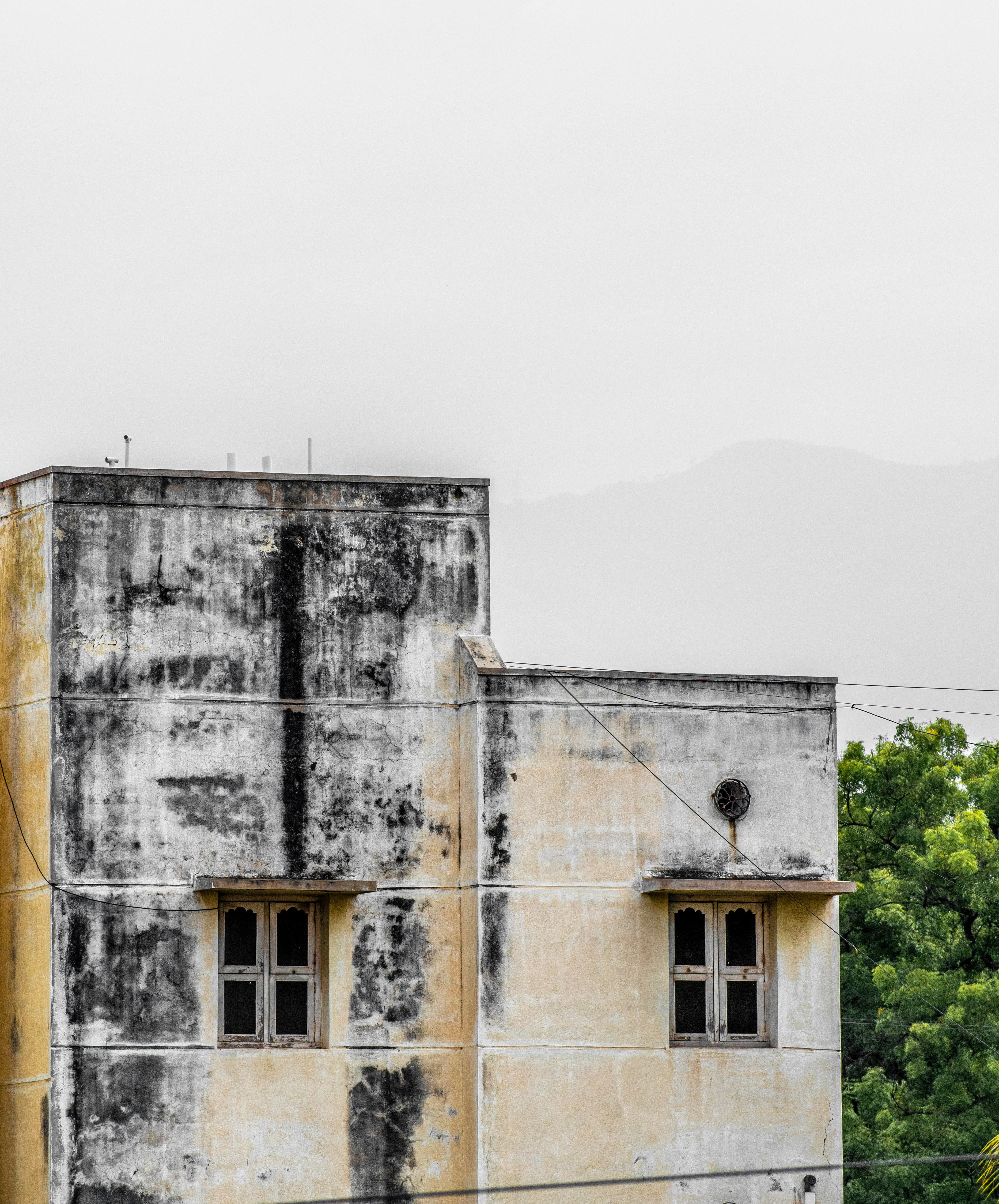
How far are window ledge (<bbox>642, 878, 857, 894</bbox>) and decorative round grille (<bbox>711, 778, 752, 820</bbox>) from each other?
0.67m

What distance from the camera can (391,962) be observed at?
21406mm

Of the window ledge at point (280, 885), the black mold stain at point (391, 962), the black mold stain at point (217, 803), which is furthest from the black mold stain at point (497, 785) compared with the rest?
the black mold stain at point (217, 803)

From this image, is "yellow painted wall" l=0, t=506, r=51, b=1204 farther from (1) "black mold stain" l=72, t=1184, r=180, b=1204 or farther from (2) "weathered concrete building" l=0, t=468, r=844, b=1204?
(1) "black mold stain" l=72, t=1184, r=180, b=1204

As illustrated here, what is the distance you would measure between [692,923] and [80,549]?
7.36m

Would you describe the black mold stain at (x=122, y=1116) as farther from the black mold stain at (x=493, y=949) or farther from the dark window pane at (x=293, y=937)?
the black mold stain at (x=493, y=949)

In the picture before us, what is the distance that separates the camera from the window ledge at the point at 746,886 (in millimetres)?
21094

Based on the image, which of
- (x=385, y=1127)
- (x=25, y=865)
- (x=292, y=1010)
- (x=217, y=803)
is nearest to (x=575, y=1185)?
(x=385, y=1127)

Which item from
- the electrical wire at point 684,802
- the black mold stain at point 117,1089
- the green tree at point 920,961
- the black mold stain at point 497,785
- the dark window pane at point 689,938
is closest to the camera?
the black mold stain at point 117,1089

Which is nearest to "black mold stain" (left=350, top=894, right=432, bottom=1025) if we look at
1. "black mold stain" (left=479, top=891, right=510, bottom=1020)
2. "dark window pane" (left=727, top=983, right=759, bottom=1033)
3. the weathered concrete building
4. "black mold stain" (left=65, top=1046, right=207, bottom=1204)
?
the weathered concrete building

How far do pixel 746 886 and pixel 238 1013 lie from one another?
208 inches

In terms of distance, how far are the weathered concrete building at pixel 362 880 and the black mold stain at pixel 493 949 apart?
0.03 m

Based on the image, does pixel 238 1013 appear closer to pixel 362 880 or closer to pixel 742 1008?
pixel 362 880

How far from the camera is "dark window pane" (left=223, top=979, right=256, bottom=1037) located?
837 inches

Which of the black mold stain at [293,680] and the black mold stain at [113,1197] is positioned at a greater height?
the black mold stain at [293,680]
